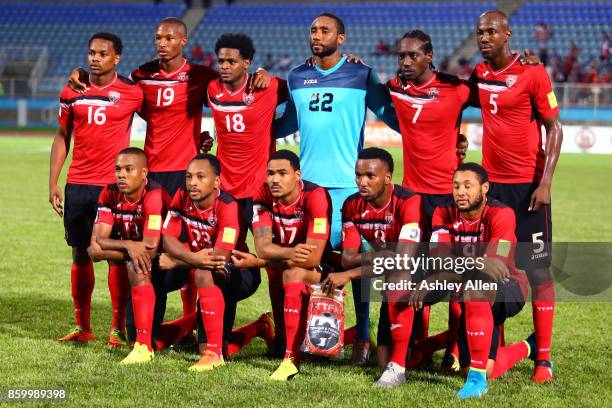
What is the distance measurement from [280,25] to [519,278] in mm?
33202

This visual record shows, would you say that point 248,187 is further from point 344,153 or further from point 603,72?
point 603,72

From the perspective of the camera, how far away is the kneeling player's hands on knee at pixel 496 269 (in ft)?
16.9

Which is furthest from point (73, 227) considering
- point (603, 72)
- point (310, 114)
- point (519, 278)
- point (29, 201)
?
point (603, 72)

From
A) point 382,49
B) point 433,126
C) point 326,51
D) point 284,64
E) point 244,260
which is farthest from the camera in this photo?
point 382,49

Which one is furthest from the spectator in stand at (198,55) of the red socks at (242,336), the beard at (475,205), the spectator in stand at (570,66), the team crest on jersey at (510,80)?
the beard at (475,205)

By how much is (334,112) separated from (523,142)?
4.28 feet

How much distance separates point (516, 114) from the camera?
573cm

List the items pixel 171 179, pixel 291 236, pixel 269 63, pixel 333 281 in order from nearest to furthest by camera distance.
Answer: pixel 333 281, pixel 291 236, pixel 171 179, pixel 269 63

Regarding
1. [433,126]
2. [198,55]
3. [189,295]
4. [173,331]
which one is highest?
[198,55]

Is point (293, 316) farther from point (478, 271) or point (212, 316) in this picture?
point (478, 271)

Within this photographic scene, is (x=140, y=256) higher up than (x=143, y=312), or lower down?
higher up

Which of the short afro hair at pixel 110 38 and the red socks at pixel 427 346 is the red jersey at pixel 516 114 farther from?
the short afro hair at pixel 110 38

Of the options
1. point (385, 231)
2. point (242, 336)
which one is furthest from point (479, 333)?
point (242, 336)

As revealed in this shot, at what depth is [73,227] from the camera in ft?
21.3
